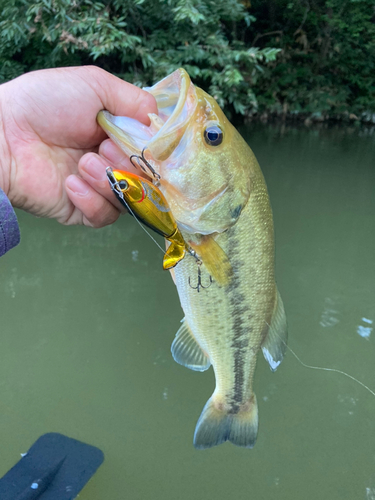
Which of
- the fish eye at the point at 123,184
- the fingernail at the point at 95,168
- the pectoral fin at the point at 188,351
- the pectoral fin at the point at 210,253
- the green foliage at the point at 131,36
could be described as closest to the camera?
the fish eye at the point at 123,184

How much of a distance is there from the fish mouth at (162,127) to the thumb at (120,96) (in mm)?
51

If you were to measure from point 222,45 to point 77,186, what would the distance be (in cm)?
633

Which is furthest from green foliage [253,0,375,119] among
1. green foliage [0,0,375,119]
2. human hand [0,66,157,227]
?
human hand [0,66,157,227]

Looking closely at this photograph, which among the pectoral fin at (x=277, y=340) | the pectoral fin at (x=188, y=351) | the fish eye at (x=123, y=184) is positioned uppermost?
the fish eye at (x=123, y=184)

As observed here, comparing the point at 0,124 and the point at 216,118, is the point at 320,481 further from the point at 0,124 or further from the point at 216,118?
the point at 0,124

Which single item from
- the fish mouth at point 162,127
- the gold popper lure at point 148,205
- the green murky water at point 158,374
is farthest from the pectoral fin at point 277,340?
the green murky water at point 158,374

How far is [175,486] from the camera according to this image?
245 cm

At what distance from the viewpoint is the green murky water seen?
2514mm

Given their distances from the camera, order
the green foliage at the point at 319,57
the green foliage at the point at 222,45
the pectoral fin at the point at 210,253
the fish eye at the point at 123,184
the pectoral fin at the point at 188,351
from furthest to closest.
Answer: the green foliage at the point at 319,57
the green foliage at the point at 222,45
the pectoral fin at the point at 188,351
the pectoral fin at the point at 210,253
the fish eye at the point at 123,184

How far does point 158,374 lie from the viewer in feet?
10.1

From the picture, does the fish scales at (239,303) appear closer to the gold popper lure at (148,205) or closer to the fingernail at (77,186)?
the gold popper lure at (148,205)

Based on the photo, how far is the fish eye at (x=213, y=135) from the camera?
1.28 metres

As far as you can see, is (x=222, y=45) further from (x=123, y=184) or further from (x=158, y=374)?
(x=123, y=184)

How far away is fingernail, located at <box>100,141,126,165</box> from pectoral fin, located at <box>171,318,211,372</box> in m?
0.66
